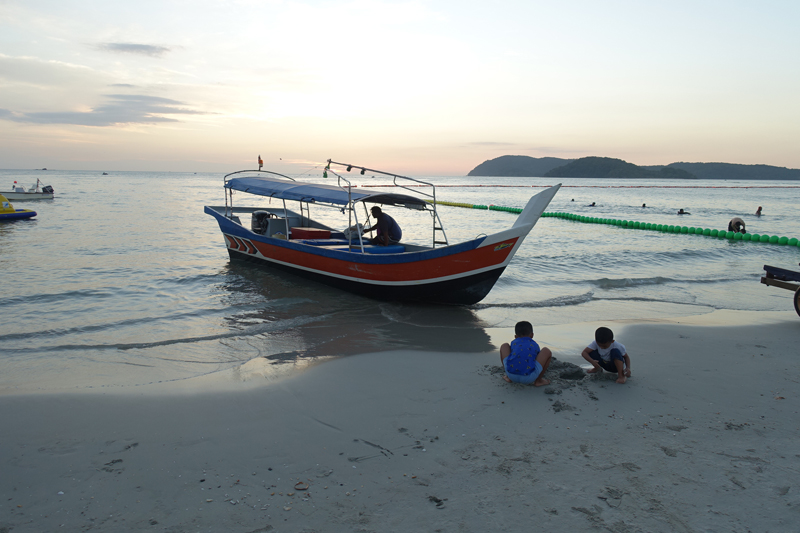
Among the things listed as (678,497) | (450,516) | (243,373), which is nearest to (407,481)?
(450,516)

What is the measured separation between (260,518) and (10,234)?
22.3 meters

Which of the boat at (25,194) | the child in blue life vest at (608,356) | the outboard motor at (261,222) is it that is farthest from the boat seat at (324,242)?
the boat at (25,194)

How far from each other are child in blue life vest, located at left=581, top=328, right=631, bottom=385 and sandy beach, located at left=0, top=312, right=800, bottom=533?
0.13m

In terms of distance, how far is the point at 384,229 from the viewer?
1098 centimetres

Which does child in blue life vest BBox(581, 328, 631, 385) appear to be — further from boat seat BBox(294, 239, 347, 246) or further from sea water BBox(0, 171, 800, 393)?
boat seat BBox(294, 239, 347, 246)

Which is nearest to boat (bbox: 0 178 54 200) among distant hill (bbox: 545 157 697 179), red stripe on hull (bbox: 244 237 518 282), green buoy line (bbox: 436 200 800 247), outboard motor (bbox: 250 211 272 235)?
outboard motor (bbox: 250 211 272 235)

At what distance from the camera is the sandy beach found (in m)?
3.20

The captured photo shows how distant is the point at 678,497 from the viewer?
3.35 m

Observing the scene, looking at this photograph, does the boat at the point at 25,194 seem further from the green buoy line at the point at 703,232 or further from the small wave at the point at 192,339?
the green buoy line at the point at 703,232

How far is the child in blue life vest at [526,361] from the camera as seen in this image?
528 cm

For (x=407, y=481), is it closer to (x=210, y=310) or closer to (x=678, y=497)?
(x=678, y=497)

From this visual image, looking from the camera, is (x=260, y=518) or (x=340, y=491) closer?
(x=260, y=518)

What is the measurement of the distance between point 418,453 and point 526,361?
1.87 m

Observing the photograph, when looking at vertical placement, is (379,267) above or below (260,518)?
above
